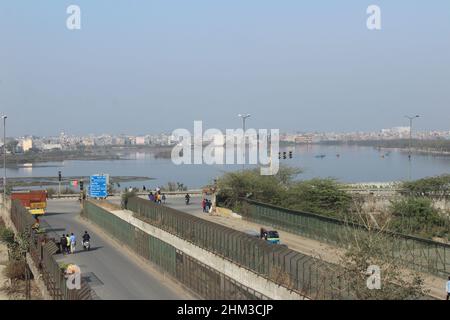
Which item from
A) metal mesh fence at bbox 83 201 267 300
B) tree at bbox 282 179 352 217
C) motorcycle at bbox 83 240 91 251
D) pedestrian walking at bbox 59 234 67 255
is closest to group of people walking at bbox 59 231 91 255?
pedestrian walking at bbox 59 234 67 255

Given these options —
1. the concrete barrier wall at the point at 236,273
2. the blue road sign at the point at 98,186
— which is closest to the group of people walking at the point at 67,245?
the concrete barrier wall at the point at 236,273

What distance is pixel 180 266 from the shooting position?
22.3 m

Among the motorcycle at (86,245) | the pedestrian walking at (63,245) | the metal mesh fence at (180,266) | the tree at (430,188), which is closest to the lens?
the metal mesh fence at (180,266)

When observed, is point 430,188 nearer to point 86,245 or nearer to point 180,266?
point 86,245

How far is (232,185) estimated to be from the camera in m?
47.6

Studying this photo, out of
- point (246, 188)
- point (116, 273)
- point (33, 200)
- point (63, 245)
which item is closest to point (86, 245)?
point (63, 245)

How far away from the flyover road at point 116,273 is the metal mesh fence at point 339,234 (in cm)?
679

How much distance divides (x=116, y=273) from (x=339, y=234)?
356 inches

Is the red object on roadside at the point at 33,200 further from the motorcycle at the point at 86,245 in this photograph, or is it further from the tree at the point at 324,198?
the tree at the point at 324,198

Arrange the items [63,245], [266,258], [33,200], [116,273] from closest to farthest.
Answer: [266,258]
[116,273]
[63,245]
[33,200]

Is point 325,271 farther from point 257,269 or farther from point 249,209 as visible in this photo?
point 249,209

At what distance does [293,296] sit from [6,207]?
34076 millimetres

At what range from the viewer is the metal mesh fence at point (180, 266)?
16917mm
